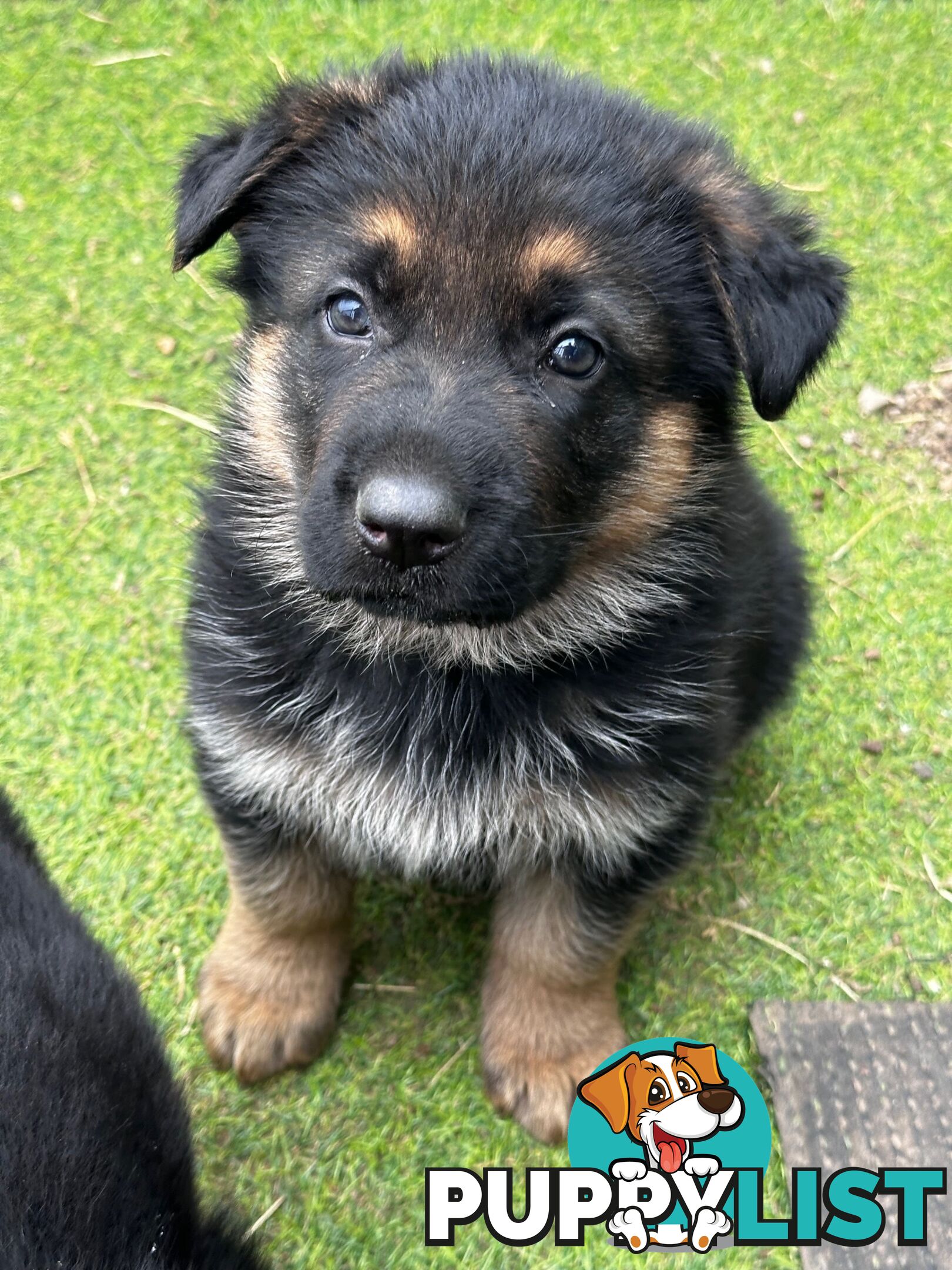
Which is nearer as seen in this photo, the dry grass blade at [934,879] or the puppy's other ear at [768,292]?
the puppy's other ear at [768,292]

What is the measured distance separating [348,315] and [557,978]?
4.60 feet

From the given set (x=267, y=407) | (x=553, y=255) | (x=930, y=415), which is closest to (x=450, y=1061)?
(x=267, y=407)

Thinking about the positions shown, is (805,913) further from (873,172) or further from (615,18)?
(615,18)

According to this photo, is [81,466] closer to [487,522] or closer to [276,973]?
[276,973]

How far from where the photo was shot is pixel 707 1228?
2.27m

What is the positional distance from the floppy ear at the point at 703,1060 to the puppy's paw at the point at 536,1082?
0.59 ft

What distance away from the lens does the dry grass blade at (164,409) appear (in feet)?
11.3

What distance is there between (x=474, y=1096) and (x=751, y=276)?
5.87 ft

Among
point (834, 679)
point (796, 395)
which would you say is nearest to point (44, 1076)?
point (796, 395)

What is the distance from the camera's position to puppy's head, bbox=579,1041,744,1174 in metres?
2.17

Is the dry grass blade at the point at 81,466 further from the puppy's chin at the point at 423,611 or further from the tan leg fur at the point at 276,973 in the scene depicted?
the puppy's chin at the point at 423,611

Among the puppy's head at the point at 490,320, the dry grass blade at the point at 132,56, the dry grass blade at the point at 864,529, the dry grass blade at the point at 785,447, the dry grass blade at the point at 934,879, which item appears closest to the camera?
the puppy's head at the point at 490,320

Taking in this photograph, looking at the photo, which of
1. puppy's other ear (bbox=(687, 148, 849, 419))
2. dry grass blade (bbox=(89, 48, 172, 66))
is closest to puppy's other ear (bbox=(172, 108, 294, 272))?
puppy's other ear (bbox=(687, 148, 849, 419))

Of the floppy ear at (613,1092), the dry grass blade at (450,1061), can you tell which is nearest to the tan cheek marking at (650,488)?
the floppy ear at (613,1092)
